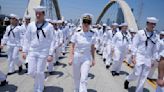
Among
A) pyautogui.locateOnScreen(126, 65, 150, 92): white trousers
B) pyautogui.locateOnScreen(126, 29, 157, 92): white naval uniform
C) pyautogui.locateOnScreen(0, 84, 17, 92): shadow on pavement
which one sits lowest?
pyautogui.locateOnScreen(0, 84, 17, 92): shadow on pavement

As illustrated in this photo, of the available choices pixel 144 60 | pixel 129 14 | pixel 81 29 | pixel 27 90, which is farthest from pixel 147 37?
pixel 129 14

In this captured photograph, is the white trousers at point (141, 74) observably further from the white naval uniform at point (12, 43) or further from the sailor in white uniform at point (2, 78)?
the white naval uniform at point (12, 43)

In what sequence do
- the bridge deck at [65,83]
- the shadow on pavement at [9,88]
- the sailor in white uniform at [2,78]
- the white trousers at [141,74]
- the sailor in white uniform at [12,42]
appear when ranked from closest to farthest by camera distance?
the white trousers at [141,74] → the shadow on pavement at [9,88] → the sailor in white uniform at [2,78] → the bridge deck at [65,83] → the sailor in white uniform at [12,42]

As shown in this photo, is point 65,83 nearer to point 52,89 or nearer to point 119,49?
point 52,89

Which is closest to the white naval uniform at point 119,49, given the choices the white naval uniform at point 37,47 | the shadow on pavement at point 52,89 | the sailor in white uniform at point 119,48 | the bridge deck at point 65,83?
the sailor in white uniform at point 119,48

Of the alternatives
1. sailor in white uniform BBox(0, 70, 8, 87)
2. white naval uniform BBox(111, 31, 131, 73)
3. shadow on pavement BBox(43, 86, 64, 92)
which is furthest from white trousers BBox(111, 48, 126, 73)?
sailor in white uniform BBox(0, 70, 8, 87)

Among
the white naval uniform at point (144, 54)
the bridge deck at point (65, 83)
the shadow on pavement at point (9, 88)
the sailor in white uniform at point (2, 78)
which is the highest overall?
the white naval uniform at point (144, 54)

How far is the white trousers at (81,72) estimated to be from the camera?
7785mm

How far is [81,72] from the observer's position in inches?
314

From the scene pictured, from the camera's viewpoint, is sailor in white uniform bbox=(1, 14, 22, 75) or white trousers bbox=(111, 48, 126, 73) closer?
sailor in white uniform bbox=(1, 14, 22, 75)

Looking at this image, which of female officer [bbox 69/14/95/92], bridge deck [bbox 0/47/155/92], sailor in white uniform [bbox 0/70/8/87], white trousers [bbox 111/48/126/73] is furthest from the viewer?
white trousers [bbox 111/48/126/73]

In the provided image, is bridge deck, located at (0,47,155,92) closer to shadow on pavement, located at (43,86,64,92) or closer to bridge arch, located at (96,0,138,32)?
shadow on pavement, located at (43,86,64,92)

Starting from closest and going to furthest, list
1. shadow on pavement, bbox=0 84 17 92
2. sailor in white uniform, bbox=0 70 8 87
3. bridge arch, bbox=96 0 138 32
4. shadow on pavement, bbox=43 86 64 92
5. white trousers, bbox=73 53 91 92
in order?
white trousers, bbox=73 53 91 92
shadow on pavement, bbox=0 84 17 92
sailor in white uniform, bbox=0 70 8 87
shadow on pavement, bbox=43 86 64 92
bridge arch, bbox=96 0 138 32

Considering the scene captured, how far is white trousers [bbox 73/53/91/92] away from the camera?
7785 millimetres
